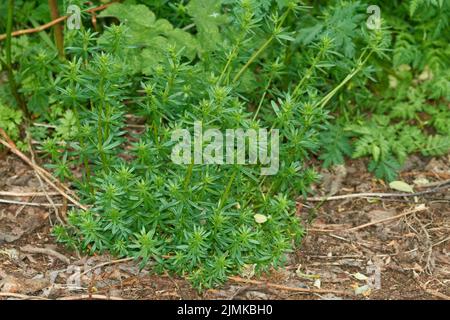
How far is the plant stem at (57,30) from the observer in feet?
13.9

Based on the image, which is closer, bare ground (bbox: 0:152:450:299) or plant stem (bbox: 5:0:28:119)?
bare ground (bbox: 0:152:450:299)

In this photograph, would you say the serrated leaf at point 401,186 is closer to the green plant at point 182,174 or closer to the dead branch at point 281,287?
the green plant at point 182,174

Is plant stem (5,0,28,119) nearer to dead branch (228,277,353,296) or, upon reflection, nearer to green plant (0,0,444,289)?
green plant (0,0,444,289)

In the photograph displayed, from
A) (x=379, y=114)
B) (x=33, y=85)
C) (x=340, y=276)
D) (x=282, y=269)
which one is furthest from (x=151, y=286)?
(x=379, y=114)

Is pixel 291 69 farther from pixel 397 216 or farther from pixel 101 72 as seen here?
pixel 101 72

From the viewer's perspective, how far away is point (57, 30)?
4.31m

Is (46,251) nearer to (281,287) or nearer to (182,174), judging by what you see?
(182,174)

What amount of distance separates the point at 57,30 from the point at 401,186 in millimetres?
1942

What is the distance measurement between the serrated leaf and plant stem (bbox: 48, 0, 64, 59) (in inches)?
72.1

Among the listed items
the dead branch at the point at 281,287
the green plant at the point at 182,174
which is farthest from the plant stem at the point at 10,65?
the dead branch at the point at 281,287

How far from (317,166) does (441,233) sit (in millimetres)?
781

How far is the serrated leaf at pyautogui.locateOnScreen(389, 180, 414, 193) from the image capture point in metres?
4.26

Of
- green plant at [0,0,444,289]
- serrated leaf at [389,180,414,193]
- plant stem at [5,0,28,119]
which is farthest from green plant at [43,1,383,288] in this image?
serrated leaf at [389,180,414,193]

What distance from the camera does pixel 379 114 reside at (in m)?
4.70
